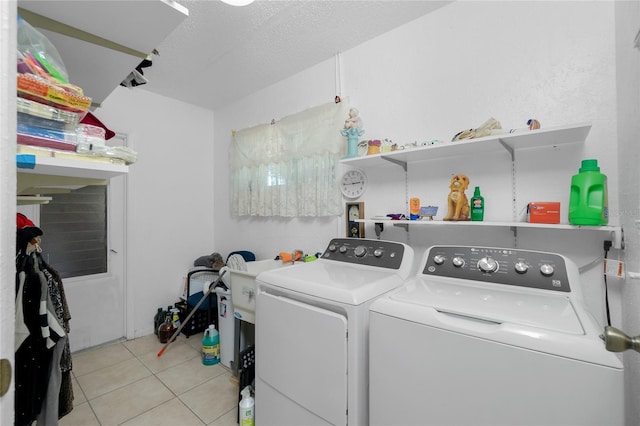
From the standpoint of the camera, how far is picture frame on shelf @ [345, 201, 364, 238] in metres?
2.23

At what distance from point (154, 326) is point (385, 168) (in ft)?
10.1

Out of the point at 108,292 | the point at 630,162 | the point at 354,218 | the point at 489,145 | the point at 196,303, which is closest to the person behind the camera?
the point at 630,162

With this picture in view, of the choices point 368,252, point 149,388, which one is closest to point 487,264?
point 368,252

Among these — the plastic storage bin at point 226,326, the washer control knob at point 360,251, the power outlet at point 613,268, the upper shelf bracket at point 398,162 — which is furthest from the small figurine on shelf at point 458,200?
the plastic storage bin at point 226,326

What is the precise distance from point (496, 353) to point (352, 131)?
167 cm

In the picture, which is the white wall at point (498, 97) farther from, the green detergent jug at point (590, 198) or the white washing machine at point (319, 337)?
the white washing machine at point (319, 337)

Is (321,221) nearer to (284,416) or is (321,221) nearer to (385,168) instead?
(385,168)

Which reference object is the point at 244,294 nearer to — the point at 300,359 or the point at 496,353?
the point at 300,359

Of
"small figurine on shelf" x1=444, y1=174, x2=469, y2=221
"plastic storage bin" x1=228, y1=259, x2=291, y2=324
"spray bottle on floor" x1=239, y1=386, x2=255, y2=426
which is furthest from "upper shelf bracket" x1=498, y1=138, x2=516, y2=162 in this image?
"spray bottle on floor" x1=239, y1=386, x2=255, y2=426

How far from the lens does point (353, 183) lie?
2.30m

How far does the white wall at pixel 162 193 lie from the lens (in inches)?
118

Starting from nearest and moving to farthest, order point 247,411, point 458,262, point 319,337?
point 319,337, point 458,262, point 247,411

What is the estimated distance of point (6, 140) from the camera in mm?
450

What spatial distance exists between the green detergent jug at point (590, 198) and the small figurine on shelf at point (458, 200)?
1.59ft
